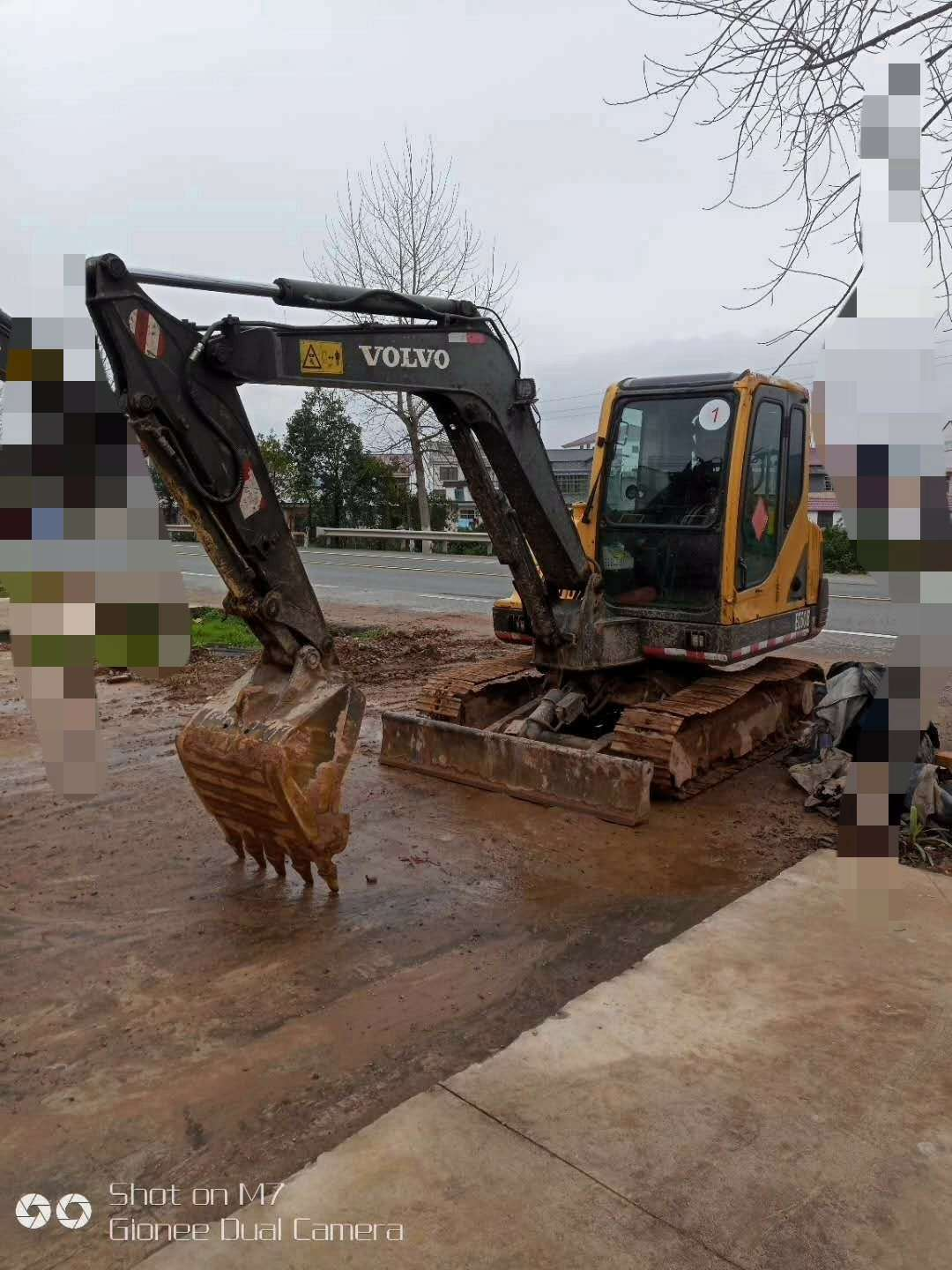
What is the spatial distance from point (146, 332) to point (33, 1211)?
10.4 ft

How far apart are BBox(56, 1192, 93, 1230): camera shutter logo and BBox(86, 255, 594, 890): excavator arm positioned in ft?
5.97

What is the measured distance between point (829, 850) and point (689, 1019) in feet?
6.92

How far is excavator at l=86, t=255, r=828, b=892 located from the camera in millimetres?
4336

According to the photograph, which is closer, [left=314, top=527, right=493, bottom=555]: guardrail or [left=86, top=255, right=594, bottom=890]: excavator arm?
[left=86, top=255, right=594, bottom=890]: excavator arm

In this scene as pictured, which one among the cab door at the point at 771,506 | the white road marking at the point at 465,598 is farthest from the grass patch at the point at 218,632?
the cab door at the point at 771,506

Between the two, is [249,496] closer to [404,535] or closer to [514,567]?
[514,567]

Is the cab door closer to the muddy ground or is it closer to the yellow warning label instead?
the muddy ground

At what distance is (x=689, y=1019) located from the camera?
360 cm

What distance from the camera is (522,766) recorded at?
20.8 ft

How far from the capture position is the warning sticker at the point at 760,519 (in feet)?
22.5

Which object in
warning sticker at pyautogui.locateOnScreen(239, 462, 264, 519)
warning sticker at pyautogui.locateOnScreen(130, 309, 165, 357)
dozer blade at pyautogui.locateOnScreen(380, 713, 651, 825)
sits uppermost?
warning sticker at pyautogui.locateOnScreen(130, 309, 165, 357)

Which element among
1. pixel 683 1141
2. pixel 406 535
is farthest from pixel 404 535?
pixel 683 1141

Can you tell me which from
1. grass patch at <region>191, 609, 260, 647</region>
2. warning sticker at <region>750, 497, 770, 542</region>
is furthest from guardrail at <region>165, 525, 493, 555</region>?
warning sticker at <region>750, 497, 770, 542</region>

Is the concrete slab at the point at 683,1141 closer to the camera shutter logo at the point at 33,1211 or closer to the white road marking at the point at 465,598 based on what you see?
the camera shutter logo at the point at 33,1211
